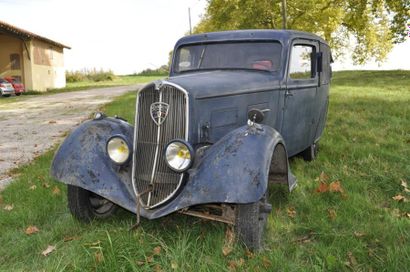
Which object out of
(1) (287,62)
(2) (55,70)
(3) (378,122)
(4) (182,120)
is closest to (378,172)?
(1) (287,62)

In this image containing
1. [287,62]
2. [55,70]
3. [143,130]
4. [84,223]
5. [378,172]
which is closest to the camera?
[143,130]

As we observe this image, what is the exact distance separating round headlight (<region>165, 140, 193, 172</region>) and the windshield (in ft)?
5.57

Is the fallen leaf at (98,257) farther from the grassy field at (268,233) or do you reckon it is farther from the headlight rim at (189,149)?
the headlight rim at (189,149)

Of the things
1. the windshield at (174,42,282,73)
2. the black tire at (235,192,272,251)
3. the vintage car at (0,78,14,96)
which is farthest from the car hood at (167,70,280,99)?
the vintage car at (0,78,14,96)

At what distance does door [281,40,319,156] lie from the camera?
4.67 metres

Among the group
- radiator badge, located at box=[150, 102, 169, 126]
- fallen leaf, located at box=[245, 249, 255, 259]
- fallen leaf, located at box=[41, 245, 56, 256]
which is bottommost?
fallen leaf, located at box=[41, 245, 56, 256]

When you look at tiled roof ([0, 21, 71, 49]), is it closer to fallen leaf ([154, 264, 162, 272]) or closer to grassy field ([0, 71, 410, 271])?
grassy field ([0, 71, 410, 271])

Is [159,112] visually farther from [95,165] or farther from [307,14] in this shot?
[307,14]

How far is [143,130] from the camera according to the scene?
11.3 feet

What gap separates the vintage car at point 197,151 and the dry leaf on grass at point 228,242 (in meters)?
0.10

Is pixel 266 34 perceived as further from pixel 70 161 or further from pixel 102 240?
pixel 102 240

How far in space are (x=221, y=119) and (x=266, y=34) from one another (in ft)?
4.88

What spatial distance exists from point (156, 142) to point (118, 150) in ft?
1.21

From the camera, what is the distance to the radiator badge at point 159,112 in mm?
3298
